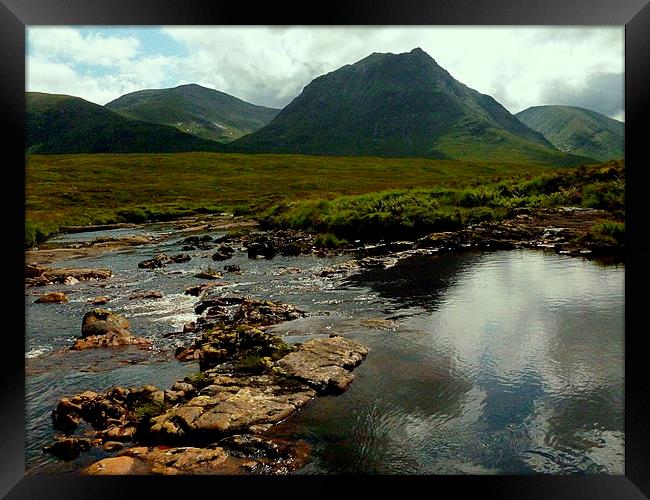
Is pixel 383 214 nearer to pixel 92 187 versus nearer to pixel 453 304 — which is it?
pixel 453 304

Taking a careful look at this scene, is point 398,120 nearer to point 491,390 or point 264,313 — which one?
point 264,313

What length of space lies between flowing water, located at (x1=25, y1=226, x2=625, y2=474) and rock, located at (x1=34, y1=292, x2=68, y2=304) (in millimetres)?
306

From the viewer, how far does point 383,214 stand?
2220 centimetres

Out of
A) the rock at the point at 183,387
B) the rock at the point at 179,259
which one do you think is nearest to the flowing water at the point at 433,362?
the rock at the point at 183,387

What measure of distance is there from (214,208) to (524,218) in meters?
25.9

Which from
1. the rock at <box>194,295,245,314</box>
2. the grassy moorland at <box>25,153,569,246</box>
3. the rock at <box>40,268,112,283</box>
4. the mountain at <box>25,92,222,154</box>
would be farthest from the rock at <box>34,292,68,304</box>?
the mountain at <box>25,92,222,154</box>

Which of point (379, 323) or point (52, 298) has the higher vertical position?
point (52, 298)

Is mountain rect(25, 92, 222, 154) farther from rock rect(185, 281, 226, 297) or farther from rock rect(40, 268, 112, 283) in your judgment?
rock rect(185, 281, 226, 297)

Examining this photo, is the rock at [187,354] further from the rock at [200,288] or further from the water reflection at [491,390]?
the rock at [200,288]

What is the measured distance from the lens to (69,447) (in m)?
5.96

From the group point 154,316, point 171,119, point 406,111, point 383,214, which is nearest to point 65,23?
point 154,316

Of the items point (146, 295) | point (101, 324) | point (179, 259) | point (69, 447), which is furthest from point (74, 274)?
point (69, 447)

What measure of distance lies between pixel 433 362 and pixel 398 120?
151 meters

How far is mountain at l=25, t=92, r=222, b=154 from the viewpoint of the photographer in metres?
112
